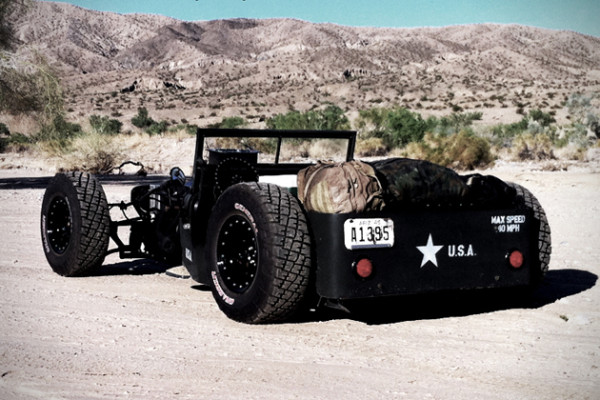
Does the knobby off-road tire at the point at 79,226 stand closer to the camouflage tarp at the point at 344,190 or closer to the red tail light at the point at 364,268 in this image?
the camouflage tarp at the point at 344,190

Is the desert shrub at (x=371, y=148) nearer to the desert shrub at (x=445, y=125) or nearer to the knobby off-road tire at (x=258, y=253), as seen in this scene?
the desert shrub at (x=445, y=125)

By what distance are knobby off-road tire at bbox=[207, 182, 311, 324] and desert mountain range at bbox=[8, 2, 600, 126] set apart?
18.8 metres

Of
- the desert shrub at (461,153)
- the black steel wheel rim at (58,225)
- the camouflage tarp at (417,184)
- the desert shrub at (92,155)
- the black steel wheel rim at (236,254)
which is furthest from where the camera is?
the desert shrub at (92,155)

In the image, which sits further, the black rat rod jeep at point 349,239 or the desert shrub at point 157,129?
the desert shrub at point 157,129

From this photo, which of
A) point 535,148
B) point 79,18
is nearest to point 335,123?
point 535,148

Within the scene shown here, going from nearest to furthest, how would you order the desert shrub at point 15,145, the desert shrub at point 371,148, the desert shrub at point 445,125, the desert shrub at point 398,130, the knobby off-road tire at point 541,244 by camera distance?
1. the knobby off-road tire at point 541,244
2. the desert shrub at point 371,148
3. the desert shrub at point 398,130
4. the desert shrub at point 15,145
5. the desert shrub at point 445,125

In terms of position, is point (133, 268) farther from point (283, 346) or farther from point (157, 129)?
point (157, 129)

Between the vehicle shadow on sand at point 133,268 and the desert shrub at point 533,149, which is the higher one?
the desert shrub at point 533,149

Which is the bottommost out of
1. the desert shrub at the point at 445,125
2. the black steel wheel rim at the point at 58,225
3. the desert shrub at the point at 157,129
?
the black steel wheel rim at the point at 58,225

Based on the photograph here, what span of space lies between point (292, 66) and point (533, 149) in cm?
7498

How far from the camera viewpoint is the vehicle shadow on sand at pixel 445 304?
6.34m

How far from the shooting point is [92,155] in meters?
26.9

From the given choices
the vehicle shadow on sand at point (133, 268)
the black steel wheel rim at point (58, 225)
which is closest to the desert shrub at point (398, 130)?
the vehicle shadow on sand at point (133, 268)

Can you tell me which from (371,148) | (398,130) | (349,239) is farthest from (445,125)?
(349,239)
